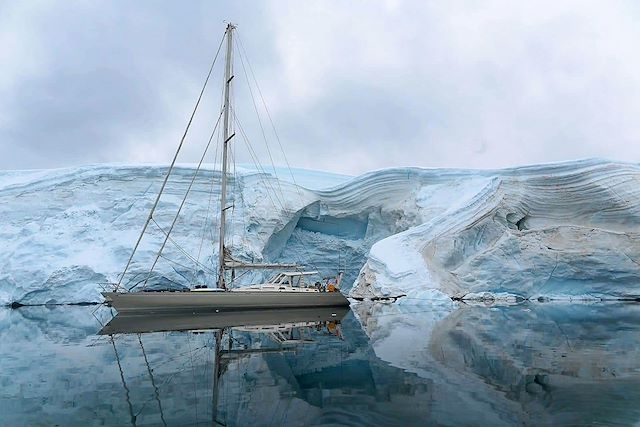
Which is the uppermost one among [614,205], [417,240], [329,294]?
[614,205]

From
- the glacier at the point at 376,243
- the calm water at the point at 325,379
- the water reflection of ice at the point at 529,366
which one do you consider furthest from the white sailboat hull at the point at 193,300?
the glacier at the point at 376,243

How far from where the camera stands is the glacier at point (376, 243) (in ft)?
78.9

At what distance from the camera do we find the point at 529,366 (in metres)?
6.73

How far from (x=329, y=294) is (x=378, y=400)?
13188mm

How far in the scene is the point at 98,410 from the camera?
16.2 ft

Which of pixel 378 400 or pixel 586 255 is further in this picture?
pixel 586 255

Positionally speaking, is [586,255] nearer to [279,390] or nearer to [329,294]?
[329,294]

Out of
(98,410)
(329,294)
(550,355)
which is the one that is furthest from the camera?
(329,294)

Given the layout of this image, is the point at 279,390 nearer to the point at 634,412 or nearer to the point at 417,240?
the point at 634,412

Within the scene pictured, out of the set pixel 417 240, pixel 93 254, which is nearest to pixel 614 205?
pixel 417 240

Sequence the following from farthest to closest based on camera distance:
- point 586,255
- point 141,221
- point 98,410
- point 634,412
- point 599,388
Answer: point 141,221
point 586,255
point 599,388
point 98,410
point 634,412

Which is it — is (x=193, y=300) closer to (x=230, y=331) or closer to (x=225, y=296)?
(x=225, y=296)

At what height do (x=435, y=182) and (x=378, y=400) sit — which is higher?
(x=435, y=182)

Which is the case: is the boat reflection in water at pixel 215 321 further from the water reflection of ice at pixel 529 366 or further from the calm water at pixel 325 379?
the water reflection of ice at pixel 529 366
